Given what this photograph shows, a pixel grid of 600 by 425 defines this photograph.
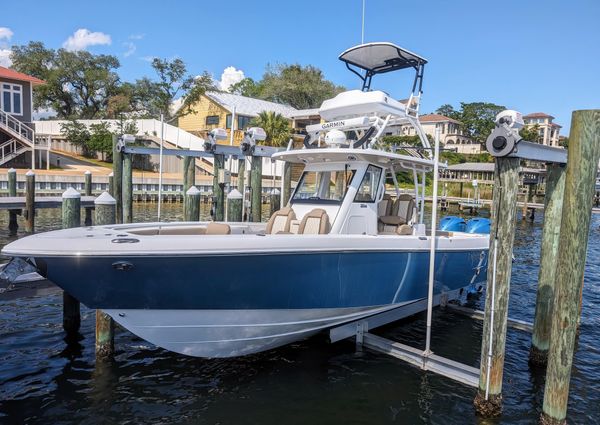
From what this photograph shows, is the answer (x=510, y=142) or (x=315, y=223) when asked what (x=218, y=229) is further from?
(x=510, y=142)

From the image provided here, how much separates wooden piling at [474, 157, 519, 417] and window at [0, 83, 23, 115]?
30908mm

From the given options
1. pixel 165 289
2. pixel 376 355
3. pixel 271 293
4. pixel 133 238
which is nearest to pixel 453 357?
pixel 376 355

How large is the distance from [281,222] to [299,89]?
157 feet

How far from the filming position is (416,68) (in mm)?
8492

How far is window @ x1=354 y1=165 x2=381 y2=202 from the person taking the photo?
24.2 ft

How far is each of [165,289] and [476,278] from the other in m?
6.64

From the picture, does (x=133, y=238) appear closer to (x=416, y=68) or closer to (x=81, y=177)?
(x=416, y=68)

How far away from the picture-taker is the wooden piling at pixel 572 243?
4.80 metres

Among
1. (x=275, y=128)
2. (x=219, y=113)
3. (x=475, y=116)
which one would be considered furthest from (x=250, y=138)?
(x=475, y=116)

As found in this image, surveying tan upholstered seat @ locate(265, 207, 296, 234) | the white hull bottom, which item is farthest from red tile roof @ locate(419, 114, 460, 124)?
the white hull bottom

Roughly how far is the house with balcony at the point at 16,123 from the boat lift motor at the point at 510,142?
28749 millimetres

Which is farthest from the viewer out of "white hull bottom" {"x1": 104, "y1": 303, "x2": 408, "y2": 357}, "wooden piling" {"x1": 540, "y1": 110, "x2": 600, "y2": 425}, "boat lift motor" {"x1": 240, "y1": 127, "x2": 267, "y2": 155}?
"boat lift motor" {"x1": 240, "y1": 127, "x2": 267, "y2": 155}

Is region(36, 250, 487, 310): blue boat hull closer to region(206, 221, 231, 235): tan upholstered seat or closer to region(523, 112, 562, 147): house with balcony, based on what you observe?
region(206, 221, 231, 235): tan upholstered seat

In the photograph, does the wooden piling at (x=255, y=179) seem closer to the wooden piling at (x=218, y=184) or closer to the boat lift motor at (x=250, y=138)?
the boat lift motor at (x=250, y=138)
